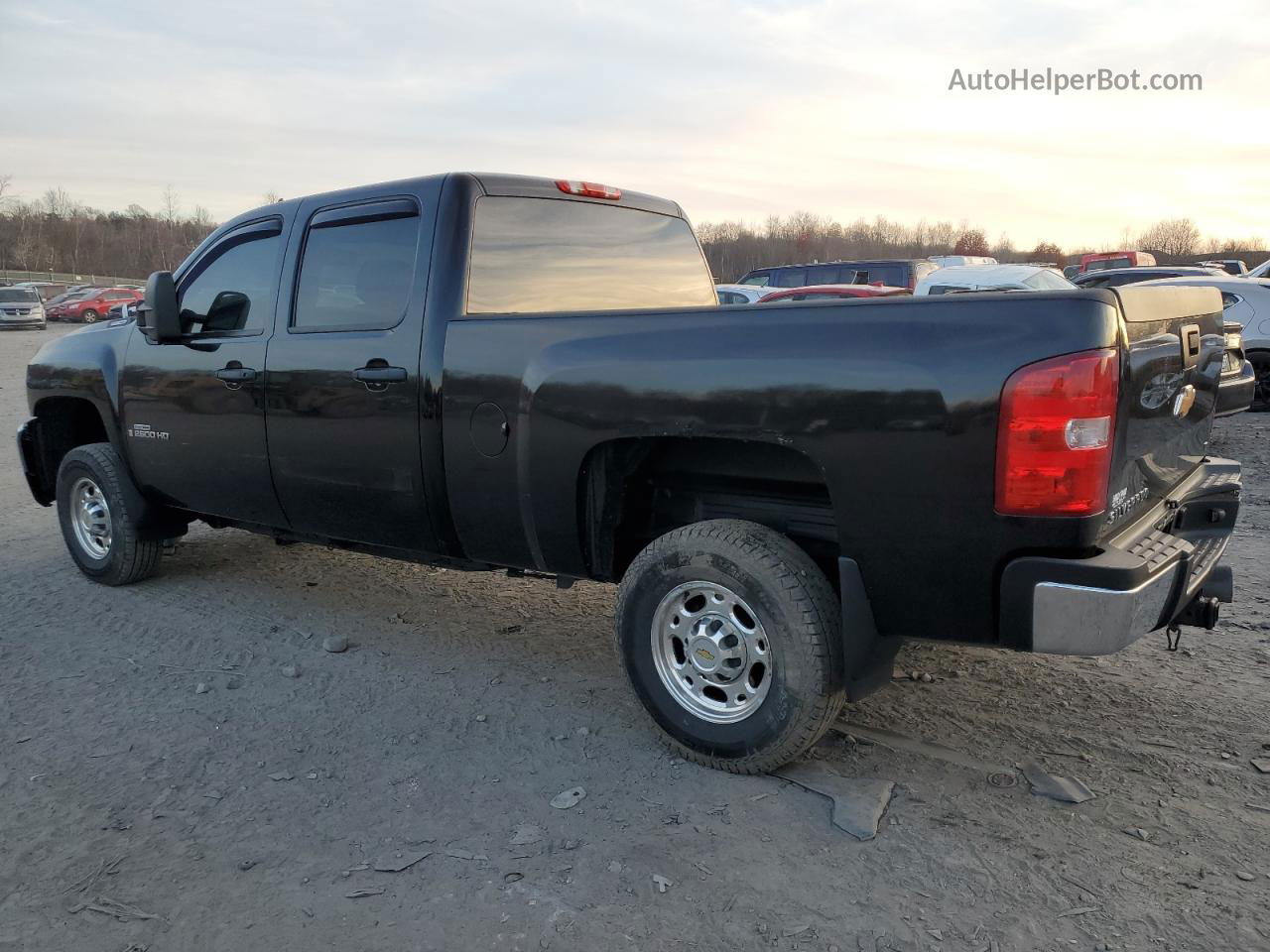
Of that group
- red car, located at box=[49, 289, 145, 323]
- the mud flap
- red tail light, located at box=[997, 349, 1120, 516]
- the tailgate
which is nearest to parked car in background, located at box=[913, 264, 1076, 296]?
the tailgate

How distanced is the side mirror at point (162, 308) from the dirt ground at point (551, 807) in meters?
1.45

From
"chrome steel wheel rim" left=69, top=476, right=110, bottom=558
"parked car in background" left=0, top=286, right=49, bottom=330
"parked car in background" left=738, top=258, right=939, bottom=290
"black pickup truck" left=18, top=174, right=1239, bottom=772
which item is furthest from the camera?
"parked car in background" left=0, top=286, right=49, bottom=330

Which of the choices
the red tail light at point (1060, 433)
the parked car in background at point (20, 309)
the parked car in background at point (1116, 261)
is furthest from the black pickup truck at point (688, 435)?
the parked car in background at point (20, 309)

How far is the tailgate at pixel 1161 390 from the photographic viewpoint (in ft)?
9.09

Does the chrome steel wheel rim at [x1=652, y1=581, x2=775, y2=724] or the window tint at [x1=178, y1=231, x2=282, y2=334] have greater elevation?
the window tint at [x1=178, y1=231, x2=282, y2=334]

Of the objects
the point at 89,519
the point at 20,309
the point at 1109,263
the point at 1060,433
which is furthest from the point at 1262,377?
the point at 20,309

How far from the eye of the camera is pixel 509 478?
12.2 feet

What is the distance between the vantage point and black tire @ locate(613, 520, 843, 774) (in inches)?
122

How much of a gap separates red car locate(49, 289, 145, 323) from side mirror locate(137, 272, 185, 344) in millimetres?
40037

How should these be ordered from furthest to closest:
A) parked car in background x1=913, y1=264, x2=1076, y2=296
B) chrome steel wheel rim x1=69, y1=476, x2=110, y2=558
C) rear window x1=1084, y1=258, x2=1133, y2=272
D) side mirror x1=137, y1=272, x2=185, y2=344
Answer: rear window x1=1084, y1=258, x2=1133, y2=272 → parked car in background x1=913, y1=264, x2=1076, y2=296 → chrome steel wheel rim x1=69, y1=476, x2=110, y2=558 → side mirror x1=137, y1=272, x2=185, y2=344

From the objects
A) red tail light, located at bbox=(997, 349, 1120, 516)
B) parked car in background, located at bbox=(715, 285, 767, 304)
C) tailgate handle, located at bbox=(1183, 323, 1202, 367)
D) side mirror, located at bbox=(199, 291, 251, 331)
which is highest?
parked car in background, located at bbox=(715, 285, 767, 304)

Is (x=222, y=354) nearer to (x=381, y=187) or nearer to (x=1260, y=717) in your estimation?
(x=381, y=187)

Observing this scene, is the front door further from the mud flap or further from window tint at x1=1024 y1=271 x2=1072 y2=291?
window tint at x1=1024 y1=271 x2=1072 y2=291

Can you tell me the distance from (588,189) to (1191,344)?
262 centimetres
